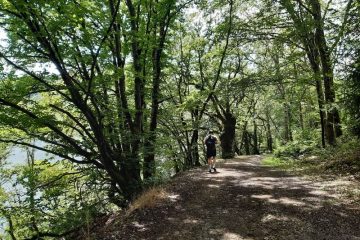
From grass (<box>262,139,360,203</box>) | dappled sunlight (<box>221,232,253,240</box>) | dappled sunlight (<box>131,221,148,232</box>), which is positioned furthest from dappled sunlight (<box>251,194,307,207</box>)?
dappled sunlight (<box>131,221,148,232</box>)

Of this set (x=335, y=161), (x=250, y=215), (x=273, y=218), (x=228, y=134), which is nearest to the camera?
(x=273, y=218)

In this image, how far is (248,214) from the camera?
307 inches

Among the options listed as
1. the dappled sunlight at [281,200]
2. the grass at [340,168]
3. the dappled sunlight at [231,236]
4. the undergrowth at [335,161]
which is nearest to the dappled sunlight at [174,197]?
the dappled sunlight at [281,200]

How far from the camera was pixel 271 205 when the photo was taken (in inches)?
326

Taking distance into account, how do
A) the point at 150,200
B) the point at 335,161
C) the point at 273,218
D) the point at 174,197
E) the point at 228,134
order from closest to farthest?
the point at 273,218 → the point at 150,200 → the point at 174,197 → the point at 335,161 → the point at 228,134

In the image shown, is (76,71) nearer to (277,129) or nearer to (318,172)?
(318,172)

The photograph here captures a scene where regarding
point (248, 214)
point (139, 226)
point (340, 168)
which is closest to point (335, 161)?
point (340, 168)

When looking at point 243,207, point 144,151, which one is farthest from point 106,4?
point 243,207

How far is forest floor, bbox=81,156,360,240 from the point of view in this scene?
6.60 metres

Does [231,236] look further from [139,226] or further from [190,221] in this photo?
[139,226]

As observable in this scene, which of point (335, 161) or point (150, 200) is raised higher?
point (335, 161)

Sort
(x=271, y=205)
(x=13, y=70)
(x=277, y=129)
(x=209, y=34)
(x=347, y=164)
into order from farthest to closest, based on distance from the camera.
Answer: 1. (x=277, y=129)
2. (x=209, y=34)
3. (x=13, y=70)
4. (x=347, y=164)
5. (x=271, y=205)

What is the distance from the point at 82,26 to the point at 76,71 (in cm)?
321

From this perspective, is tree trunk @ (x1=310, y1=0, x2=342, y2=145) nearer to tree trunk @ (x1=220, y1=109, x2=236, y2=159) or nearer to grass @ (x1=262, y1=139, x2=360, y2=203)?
grass @ (x1=262, y1=139, x2=360, y2=203)
